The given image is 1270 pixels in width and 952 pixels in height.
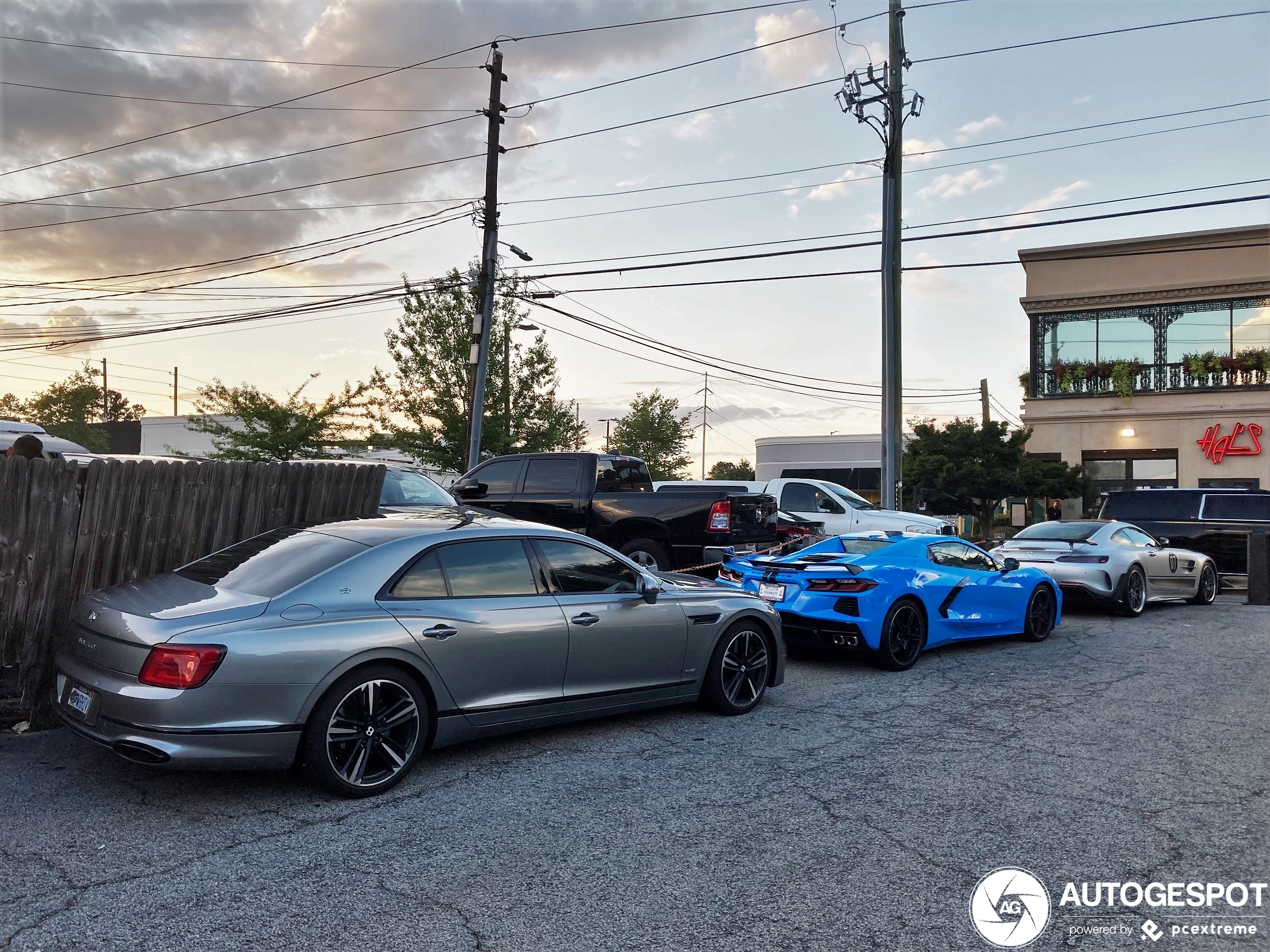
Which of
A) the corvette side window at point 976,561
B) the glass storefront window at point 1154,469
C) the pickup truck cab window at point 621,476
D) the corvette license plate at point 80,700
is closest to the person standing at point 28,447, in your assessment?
the corvette license plate at point 80,700

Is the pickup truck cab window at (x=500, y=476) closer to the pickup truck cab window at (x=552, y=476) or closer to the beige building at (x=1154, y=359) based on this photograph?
the pickup truck cab window at (x=552, y=476)

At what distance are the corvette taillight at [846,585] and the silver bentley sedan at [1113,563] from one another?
5.24 m

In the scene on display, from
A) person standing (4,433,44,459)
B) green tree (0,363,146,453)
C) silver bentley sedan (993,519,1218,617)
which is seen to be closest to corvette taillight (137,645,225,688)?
person standing (4,433,44,459)

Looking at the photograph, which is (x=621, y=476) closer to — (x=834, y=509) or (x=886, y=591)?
(x=834, y=509)

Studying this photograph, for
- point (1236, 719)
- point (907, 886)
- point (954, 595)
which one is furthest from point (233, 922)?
point (954, 595)

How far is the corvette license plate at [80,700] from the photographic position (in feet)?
15.8

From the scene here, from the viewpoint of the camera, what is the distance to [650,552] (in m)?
12.3

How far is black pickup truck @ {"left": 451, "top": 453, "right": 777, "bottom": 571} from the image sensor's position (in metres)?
12.1

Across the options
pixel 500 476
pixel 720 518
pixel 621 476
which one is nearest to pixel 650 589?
pixel 720 518

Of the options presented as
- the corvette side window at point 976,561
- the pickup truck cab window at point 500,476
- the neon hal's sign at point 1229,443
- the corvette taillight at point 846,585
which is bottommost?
the corvette taillight at point 846,585

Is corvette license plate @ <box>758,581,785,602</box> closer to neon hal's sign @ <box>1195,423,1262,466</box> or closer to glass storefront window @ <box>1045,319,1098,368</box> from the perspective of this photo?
neon hal's sign @ <box>1195,423,1262,466</box>

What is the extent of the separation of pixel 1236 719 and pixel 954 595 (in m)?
2.93

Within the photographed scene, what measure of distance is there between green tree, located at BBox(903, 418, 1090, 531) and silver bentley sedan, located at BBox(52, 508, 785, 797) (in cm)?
2049

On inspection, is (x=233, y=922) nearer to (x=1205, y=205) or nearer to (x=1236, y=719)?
(x=1236, y=719)
